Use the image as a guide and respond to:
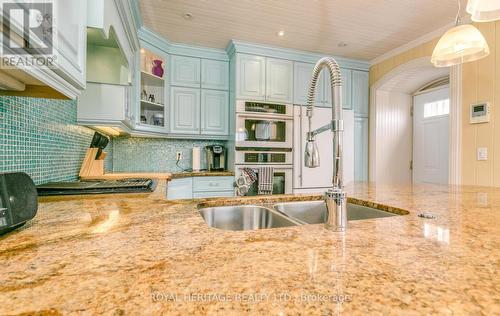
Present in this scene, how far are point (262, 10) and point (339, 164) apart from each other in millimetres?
2129

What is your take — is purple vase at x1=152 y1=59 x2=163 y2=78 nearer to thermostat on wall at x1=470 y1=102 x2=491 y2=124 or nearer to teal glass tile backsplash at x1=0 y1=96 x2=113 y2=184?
teal glass tile backsplash at x1=0 y1=96 x2=113 y2=184

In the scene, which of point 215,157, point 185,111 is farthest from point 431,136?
point 185,111

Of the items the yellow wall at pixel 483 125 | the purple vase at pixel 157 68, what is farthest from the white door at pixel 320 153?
the purple vase at pixel 157 68

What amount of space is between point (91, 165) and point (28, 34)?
1.62 m

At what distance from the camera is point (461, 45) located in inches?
57.4

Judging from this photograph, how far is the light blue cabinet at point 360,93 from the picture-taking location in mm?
3438

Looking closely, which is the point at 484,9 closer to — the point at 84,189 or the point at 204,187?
the point at 84,189

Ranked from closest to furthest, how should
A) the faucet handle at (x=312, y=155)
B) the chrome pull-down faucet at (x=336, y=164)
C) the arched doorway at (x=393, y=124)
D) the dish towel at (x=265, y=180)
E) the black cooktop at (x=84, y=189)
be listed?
the chrome pull-down faucet at (x=336, y=164), the faucet handle at (x=312, y=155), the black cooktop at (x=84, y=189), the dish towel at (x=265, y=180), the arched doorway at (x=393, y=124)

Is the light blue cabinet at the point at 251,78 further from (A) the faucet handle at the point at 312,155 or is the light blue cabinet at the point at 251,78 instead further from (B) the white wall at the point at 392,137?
(A) the faucet handle at the point at 312,155

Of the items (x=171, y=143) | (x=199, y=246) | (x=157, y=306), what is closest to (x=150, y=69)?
(x=171, y=143)

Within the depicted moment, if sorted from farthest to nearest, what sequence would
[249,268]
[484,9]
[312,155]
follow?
[484,9]
[312,155]
[249,268]

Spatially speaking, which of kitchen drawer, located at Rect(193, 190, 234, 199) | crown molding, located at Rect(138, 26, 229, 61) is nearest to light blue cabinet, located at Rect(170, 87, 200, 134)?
crown molding, located at Rect(138, 26, 229, 61)

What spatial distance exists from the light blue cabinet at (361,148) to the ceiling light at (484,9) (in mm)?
2248

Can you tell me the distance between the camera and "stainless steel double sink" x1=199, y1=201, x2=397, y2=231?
1015 mm
